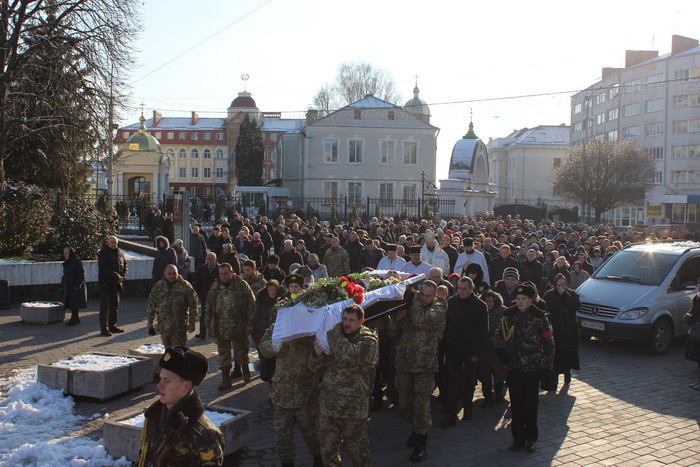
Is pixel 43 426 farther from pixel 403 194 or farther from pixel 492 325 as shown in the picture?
pixel 403 194

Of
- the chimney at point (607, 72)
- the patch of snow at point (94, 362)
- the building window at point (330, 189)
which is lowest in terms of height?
the patch of snow at point (94, 362)

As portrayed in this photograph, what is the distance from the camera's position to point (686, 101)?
2226 inches

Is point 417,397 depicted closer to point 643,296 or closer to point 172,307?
point 172,307

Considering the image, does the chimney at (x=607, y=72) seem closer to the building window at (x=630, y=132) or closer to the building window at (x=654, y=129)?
the building window at (x=630, y=132)

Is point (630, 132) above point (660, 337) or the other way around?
above

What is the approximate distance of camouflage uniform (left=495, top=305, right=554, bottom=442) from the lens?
7.01 metres

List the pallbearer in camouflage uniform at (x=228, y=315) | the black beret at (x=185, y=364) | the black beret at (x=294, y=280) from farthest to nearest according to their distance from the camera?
the pallbearer in camouflage uniform at (x=228, y=315) → the black beret at (x=294, y=280) → the black beret at (x=185, y=364)

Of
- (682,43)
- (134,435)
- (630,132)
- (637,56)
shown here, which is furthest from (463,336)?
(637,56)

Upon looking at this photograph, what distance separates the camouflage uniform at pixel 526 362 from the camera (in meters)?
7.01

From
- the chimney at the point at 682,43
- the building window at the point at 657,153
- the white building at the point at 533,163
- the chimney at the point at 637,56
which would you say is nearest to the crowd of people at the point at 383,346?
the building window at the point at 657,153

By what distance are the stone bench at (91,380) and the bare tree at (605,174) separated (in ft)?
147

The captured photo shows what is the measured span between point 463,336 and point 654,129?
59573 millimetres

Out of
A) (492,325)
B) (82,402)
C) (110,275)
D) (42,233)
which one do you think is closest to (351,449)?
(492,325)

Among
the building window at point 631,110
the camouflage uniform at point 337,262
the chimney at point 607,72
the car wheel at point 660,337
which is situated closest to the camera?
the car wheel at point 660,337
